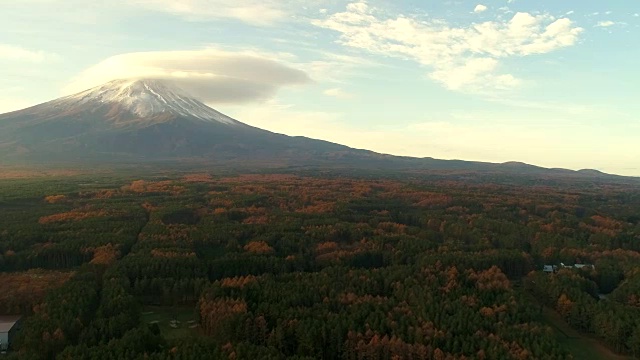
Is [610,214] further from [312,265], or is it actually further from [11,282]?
[11,282]

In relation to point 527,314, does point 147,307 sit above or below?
below

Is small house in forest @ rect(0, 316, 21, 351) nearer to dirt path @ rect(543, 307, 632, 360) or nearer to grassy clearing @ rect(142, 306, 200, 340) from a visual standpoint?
grassy clearing @ rect(142, 306, 200, 340)

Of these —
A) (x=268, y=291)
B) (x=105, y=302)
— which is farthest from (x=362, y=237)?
(x=105, y=302)

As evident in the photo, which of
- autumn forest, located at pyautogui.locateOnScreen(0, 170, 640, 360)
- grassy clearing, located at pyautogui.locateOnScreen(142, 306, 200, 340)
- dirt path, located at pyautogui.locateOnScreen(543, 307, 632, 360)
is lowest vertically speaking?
grassy clearing, located at pyautogui.locateOnScreen(142, 306, 200, 340)

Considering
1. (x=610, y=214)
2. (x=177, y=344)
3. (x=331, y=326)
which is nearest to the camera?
(x=177, y=344)

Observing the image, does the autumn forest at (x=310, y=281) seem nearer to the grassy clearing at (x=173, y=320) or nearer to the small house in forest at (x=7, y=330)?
the grassy clearing at (x=173, y=320)

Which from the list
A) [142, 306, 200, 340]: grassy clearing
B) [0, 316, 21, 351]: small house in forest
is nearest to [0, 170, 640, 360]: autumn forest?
[142, 306, 200, 340]: grassy clearing

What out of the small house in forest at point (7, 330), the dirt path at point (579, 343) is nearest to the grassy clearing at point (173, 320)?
the small house in forest at point (7, 330)

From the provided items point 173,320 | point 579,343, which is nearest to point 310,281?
point 173,320
